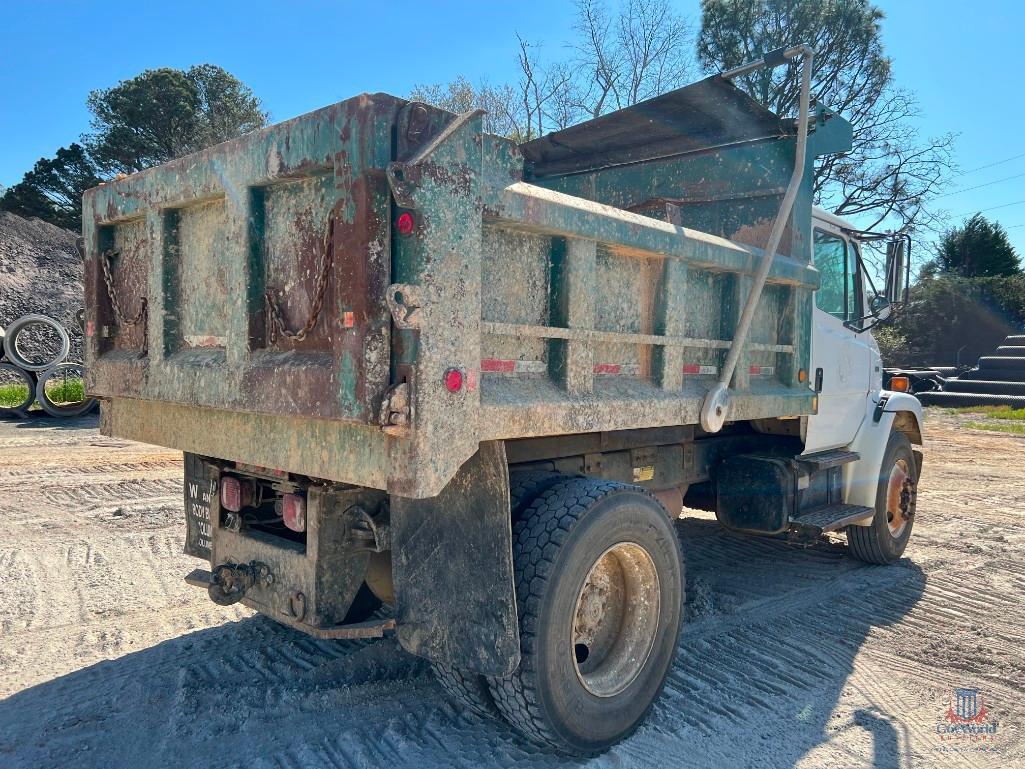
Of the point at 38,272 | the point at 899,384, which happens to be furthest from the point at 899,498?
the point at 38,272

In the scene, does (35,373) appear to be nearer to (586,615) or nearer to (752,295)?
(586,615)

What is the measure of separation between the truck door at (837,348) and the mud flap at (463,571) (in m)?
2.77

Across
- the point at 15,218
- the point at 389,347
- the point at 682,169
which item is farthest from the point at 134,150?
the point at 389,347

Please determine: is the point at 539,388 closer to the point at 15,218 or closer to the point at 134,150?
the point at 15,218

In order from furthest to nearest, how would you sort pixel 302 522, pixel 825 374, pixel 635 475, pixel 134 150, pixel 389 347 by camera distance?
pixel 134 150
pixel 825 374
pixel 635 475
pixel 302 522
pixel 389 347

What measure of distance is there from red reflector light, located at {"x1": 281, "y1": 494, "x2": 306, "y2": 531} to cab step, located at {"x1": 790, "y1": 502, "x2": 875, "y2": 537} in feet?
10.2

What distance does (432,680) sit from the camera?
3.52 m

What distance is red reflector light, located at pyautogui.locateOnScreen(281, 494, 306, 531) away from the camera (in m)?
3.01

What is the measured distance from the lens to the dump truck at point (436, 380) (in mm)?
2375

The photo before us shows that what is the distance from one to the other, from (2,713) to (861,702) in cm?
389

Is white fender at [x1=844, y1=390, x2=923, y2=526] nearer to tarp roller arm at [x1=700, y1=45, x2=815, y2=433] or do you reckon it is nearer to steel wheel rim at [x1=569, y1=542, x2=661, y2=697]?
tarp roller arm at [x1=700, y1=45, x2=815, y2=433]

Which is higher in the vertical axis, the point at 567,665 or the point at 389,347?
the point at 389,347

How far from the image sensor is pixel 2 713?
3.18 meters

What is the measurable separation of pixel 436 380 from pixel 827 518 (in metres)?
3.44
